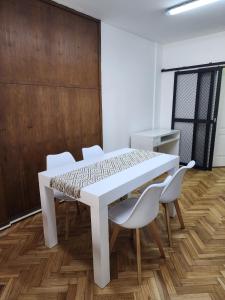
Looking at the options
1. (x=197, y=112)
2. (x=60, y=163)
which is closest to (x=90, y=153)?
(x=60, y=163)

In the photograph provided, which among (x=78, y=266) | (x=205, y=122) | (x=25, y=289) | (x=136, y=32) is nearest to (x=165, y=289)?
(x=78, y=266)

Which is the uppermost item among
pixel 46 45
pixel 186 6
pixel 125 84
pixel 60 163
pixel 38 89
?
pixel 186 6

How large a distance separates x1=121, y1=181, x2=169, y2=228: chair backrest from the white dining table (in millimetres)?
173

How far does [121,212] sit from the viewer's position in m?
1.75

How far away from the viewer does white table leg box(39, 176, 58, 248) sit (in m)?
1.80

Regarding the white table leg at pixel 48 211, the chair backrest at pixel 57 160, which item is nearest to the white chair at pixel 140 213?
the white table leg at pixel 48 211

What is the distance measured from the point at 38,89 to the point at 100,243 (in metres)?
1.85

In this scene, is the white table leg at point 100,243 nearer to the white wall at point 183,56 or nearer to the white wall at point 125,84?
the white wall at point 125,84

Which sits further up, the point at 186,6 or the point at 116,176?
the point at 186,6

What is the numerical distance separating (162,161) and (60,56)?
5.95ft

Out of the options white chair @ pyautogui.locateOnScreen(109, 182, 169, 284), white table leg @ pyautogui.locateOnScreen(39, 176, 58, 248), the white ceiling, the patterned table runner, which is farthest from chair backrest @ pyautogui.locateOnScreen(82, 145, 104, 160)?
the white ceiling

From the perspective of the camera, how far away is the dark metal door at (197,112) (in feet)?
12.5

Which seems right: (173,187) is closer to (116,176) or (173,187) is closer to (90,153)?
(116,176)

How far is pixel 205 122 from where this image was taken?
13.0 feet
